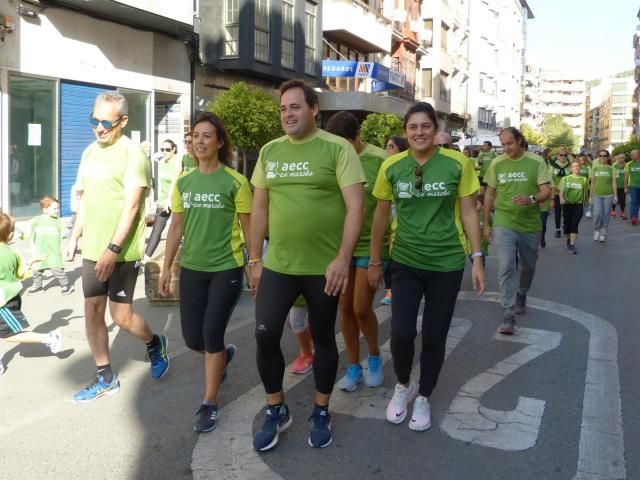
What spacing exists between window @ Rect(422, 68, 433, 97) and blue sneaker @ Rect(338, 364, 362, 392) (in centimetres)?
4138

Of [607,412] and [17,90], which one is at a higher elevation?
[17,90]

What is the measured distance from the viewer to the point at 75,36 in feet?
49.3

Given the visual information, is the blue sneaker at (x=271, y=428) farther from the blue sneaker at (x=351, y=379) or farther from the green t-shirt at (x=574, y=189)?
the green t-shirt at (x=574, y=189)

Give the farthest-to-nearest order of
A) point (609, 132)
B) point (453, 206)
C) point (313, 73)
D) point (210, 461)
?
point (609, 132) < point (313, 73) < point (453, 206) < point (210, 461)

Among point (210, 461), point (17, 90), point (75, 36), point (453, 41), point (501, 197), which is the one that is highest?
point (453, 41)

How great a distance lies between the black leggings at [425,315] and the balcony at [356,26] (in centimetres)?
2516

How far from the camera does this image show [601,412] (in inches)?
175

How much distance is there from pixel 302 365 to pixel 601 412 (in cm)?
208

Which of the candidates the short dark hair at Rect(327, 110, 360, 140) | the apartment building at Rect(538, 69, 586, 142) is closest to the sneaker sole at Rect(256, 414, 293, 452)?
the short dark hair at Rect(327, 110, 360, 140)

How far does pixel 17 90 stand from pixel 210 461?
12.1m

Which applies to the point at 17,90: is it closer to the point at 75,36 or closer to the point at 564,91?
the point at 75,36

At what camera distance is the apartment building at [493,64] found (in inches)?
2260

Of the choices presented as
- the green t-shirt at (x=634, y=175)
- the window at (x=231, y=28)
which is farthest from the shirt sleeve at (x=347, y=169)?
the window at (x=231, y=28)

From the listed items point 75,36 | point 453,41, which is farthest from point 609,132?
point 75,36
